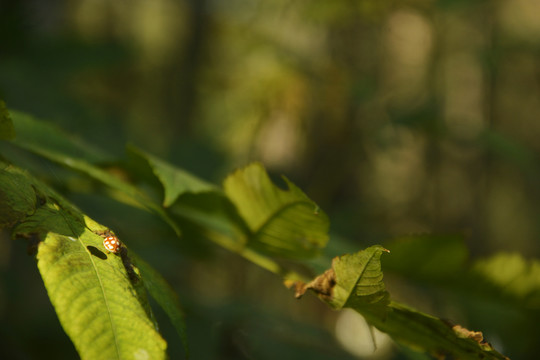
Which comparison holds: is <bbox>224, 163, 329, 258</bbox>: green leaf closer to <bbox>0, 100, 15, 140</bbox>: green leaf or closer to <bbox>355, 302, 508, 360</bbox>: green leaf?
<bbox>355, 302, 508, 360</bbox>: green leaf

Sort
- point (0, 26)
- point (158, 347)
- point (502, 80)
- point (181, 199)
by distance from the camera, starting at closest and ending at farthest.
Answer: point (158, 347), point (181, 199), point (0, 26), point (502, 80)

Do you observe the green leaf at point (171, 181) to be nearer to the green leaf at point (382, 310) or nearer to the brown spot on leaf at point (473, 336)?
the green leaf at point (382, 310)

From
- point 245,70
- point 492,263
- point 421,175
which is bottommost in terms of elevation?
point 421,175

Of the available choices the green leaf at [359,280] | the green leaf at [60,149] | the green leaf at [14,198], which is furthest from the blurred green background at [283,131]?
the green leaf at [14,198]

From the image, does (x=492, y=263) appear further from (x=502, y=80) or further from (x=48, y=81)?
(x=502, y=80)

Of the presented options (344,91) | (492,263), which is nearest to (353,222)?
(344,91)

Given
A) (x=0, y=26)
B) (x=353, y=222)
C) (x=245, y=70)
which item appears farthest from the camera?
(x=245, y=70)

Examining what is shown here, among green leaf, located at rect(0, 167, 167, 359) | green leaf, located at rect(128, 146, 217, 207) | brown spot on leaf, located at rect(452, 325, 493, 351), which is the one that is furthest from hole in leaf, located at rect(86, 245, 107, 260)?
brown spot on leaf, located at rect(452, 325, 493, 351)
